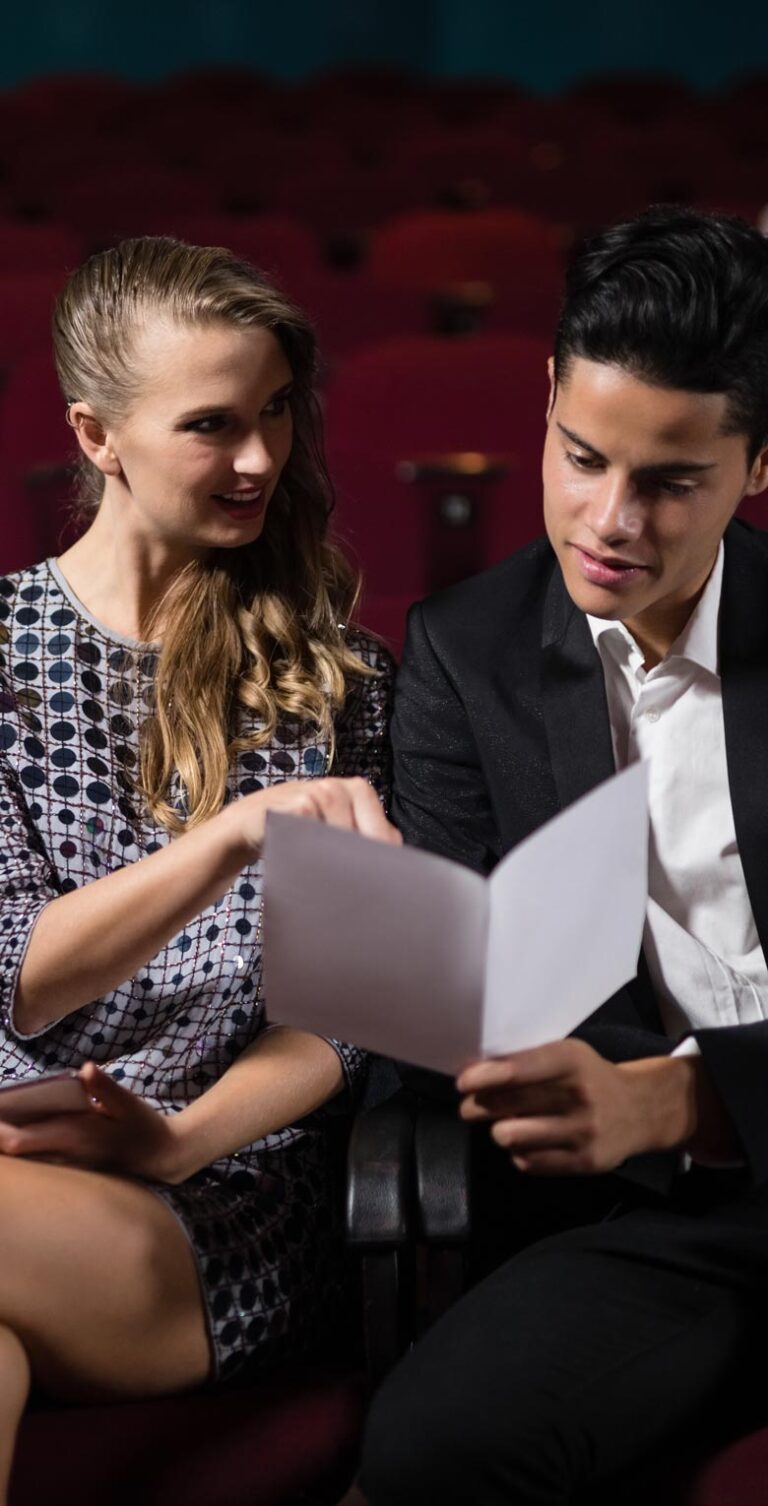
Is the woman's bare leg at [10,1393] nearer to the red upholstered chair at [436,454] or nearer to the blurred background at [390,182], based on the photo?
the blurred background at [390,182]

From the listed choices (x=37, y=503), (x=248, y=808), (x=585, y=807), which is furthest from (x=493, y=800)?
(x=37, y=503)

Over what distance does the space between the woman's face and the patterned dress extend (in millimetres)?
78

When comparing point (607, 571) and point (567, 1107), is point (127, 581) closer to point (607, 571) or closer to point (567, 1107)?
point (607, 571)

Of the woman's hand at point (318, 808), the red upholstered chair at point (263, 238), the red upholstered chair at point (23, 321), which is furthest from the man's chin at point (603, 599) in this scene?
the red upholstered chair at point (263, 238)

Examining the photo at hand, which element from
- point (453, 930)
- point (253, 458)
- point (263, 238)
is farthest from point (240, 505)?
point (263, 238)

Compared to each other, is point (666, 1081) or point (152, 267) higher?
point (152, 267)

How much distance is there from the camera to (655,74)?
4590 millimetres

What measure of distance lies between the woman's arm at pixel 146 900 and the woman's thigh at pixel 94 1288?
9 cm

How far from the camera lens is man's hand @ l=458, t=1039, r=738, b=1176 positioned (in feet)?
2.19

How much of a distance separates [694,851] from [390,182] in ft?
9.52

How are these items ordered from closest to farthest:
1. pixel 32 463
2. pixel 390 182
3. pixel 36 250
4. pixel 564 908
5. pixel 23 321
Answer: pixel 564 908 → pixel 32 463 → pixel 23 321 → pixel 36 250 → pixel 390 182

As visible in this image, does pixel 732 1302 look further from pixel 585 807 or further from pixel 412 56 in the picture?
pixel 412 56

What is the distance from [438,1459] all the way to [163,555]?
1.56 ft

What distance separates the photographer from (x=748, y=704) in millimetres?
834
